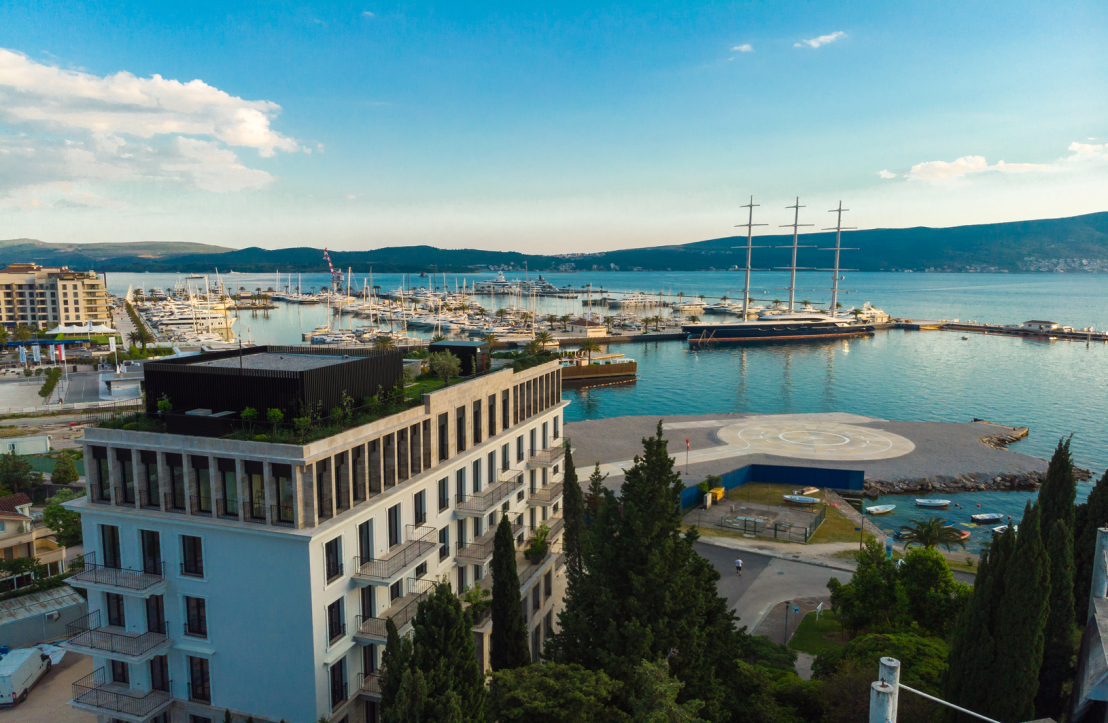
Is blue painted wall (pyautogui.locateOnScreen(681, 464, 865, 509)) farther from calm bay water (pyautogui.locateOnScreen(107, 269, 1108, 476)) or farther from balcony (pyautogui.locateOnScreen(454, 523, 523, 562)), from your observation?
balcony (pyautogui.locateOnScreen(454, 523, 523, 562))

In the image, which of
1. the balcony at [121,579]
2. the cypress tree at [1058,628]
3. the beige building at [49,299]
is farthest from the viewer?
the beige building at [49,299]

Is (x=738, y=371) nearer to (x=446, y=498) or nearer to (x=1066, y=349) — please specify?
(x=1066, y=349)

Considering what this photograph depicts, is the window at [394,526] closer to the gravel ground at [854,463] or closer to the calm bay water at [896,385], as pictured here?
the gravel ground at [854,463]

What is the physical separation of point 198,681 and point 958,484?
192 ft

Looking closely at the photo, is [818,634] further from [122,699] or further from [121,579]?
[121,579]

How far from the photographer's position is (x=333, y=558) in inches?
776

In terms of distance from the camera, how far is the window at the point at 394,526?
881 inches

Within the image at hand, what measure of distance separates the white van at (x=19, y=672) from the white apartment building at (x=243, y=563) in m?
3.41

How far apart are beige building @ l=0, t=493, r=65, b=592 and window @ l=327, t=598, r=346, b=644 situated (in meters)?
24.3

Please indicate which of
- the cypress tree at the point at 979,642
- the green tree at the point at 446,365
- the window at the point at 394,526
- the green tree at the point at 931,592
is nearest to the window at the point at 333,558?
the window at the point at 394,526

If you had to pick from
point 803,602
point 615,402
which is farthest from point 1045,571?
point 615,402

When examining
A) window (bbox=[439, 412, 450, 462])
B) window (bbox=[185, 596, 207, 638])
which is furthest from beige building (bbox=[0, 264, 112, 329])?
window (bbox=[185, 596, 207, 638])

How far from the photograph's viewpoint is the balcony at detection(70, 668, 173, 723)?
2034 centimetres

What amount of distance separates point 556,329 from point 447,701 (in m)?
147
